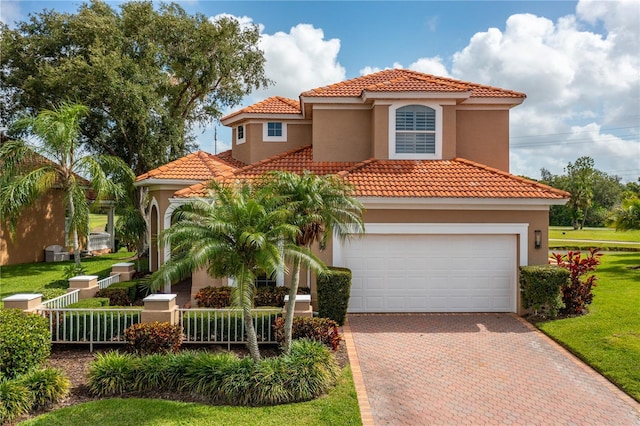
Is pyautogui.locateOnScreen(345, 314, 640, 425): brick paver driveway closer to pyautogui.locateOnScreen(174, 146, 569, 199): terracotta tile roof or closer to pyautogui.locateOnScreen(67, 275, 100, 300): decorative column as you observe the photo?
pyautogui.locateOnScreen(174, 146, 569, 199): terracotta tile roof

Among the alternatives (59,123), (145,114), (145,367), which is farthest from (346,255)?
(145,114)

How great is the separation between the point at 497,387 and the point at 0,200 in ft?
61.2

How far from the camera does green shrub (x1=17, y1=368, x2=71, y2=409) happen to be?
23.6 ft

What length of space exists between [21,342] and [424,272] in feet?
35.2

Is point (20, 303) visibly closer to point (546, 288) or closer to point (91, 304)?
point (91, 304)

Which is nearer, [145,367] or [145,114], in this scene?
[145,367]

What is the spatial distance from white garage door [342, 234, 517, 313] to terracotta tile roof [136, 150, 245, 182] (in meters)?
6.60

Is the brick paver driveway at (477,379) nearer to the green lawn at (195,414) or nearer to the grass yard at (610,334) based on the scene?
the grass yard at (610,334)

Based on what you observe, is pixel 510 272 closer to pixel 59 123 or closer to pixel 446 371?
pixel 446 371

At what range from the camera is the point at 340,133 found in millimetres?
16344

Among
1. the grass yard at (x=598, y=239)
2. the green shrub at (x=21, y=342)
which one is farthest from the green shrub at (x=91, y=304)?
the grass yard at (x=598, y=239)

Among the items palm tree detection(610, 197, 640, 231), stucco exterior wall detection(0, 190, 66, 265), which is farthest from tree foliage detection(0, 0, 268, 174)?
palm tree detection(610, 197, 640, 231)

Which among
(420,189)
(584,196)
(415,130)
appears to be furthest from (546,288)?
(584,196)

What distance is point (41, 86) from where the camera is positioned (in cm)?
2269
